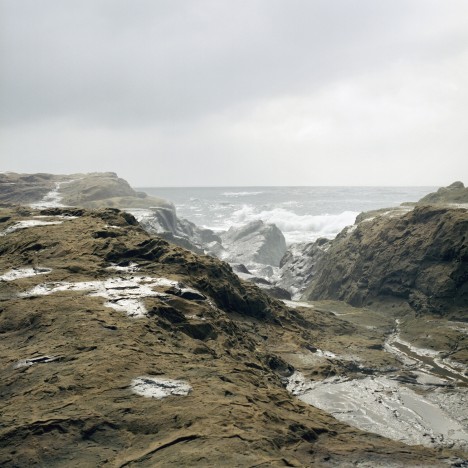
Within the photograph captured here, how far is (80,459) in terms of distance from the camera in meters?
8.78

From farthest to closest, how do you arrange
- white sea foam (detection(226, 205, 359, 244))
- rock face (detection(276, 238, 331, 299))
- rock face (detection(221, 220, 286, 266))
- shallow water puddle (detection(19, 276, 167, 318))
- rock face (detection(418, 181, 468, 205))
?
white sea foam (detection(226, 205, 359, 244))
rock face (detection(221, 220, 286, 266))
rock face (detection(276, 238, 331, 299))
rock face (detection(418, 181, 468, 205))
shallow water puddle (detection(19, 276, 167, 318))

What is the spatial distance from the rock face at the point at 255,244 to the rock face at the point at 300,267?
37.4 ft

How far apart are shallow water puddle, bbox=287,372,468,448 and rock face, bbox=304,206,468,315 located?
13601 millimetres

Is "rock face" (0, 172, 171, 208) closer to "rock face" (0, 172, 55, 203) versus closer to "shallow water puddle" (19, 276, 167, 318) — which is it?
"rock face" (0, 172, 55, 203)

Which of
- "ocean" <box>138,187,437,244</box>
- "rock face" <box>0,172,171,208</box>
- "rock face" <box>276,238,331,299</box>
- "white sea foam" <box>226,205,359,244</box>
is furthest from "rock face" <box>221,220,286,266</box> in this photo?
"ocean" <box>138,187,437,244</box>

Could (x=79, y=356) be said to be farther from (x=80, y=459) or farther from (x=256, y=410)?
(x=256, y=410)

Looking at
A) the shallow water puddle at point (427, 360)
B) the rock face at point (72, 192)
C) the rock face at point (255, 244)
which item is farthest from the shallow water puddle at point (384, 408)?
the rock face at point (72, 192)

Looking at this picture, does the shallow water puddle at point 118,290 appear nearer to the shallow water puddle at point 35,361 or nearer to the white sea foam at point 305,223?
the shallow water puddle at point 35,361

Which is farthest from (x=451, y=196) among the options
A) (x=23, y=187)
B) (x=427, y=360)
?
(x=23, y=187)

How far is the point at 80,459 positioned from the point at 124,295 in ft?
29.1

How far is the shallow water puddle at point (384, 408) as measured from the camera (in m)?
14.6

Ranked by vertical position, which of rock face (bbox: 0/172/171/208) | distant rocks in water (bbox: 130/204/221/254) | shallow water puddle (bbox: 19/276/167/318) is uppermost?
rock face (bbox: 0/172/171/208)

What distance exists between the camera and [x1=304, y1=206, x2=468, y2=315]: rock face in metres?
31.0

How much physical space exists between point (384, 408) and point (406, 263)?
20.2 metres
